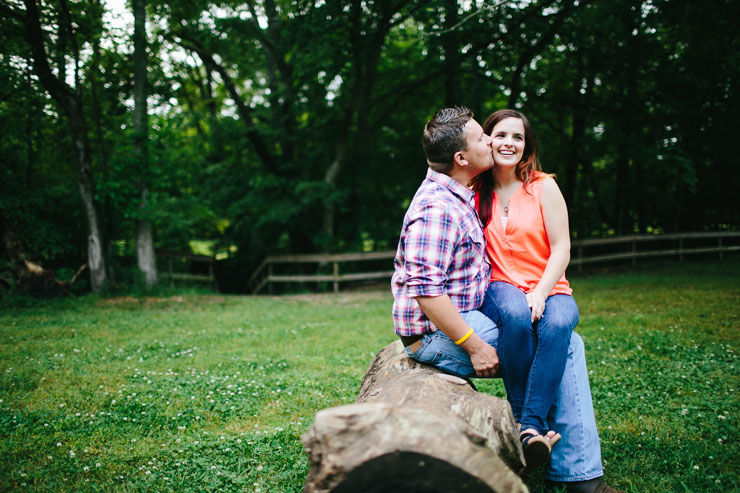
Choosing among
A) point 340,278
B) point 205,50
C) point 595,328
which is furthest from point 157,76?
point 595,328

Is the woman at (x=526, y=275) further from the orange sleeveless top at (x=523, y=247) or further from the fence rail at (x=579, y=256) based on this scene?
the fence rail at (x=579, y=256)

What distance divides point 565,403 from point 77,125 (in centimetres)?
1231

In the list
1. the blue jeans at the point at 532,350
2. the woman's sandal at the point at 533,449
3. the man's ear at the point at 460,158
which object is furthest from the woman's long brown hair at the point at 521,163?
the woman's sandal at the point at 533,449

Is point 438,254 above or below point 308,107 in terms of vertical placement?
below

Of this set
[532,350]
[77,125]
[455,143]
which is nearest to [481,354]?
[532,350]

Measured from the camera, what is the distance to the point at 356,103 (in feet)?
46.2

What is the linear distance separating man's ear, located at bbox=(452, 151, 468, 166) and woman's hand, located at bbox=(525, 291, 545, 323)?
0.84 m

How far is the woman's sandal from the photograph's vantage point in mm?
2459

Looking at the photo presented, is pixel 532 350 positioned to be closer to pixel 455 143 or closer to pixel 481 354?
pixel 481 354

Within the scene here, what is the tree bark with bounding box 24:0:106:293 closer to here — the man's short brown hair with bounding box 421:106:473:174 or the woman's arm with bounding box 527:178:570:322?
the man's short brown hair with bounding box 421:106:473:174

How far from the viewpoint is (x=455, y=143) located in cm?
267

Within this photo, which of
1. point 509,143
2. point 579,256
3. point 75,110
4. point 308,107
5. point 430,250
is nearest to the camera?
point 430,250

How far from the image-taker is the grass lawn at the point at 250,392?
320 cm

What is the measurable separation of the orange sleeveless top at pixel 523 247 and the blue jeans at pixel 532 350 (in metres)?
0.20
